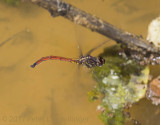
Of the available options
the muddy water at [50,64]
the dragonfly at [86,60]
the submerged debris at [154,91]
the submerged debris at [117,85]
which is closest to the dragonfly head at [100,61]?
the dragonfly at [86,60]

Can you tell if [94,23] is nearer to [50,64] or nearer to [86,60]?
[86,60]

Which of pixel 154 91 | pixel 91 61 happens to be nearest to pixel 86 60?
pixel 91 61

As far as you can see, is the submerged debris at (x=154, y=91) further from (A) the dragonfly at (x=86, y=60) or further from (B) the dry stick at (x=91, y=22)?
(A) the dragonfly at (x=86, y=60)

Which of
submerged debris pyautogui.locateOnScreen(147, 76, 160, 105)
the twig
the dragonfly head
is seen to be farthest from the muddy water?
the twig

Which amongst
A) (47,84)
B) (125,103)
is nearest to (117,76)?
(125,103)

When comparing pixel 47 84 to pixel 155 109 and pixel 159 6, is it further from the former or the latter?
pixel 159 6

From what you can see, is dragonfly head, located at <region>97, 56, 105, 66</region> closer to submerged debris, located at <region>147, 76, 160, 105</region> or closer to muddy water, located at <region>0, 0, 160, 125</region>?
muddy water, located at <region>0, 0, 160, 125</region>
